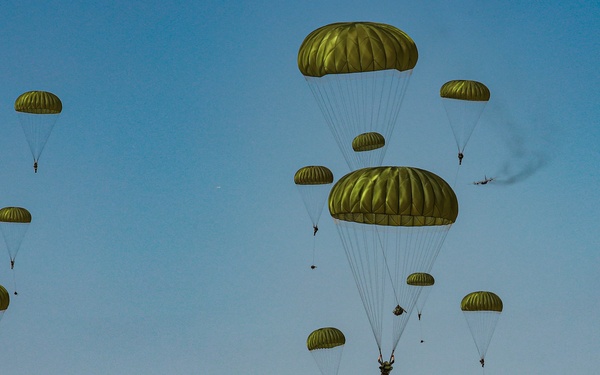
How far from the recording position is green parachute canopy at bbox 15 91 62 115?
255 ft

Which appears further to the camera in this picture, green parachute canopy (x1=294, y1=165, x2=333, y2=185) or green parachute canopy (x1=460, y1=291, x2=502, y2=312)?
green parachute canopy (x1=294, y1=165, x2=333, y2=185)

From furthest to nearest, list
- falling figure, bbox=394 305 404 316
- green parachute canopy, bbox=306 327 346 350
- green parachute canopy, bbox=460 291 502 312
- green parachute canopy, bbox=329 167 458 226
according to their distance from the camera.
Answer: green parachute canopy, bbox=460 291 502 312
green parachute canopy, bbox=306 327 346 350
falling figure, bbox=394 305 404 316
green parachute canopy, bbox=329 167 458 226

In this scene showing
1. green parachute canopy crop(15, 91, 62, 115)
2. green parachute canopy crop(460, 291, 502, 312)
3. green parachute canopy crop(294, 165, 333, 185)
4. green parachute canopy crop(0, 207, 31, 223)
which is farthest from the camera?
green parachute canopy crop(294, 165, 333, 185)

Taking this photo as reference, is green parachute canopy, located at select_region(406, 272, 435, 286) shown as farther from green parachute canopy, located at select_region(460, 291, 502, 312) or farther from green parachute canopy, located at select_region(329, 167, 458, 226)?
green parachute canopy, located at select_region(329, 167, 458, 226)

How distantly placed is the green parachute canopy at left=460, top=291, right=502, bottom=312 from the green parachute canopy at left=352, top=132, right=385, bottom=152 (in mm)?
9628

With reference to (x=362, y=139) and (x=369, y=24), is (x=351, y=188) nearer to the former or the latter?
(x=369, y=24)

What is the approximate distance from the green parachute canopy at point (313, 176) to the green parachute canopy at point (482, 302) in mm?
10693

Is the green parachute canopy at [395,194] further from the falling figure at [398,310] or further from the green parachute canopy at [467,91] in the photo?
the green parachute canopy at [467,91]

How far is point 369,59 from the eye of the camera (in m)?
61.9

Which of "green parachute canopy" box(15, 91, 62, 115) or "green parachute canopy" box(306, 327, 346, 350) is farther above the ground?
"green parachute canopy" box(15, 91, 62, 115)

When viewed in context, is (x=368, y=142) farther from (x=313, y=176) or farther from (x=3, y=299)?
(x=3, y=299)

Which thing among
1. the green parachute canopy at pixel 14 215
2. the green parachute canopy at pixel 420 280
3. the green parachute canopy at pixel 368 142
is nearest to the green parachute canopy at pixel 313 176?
the green parachute canopy at pixel 368 142

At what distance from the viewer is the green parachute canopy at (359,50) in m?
61.9

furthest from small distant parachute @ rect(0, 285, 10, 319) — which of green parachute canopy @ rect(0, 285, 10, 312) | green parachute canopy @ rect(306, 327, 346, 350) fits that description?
green parachute canopy @ rect(306, 327, 346, 350)
